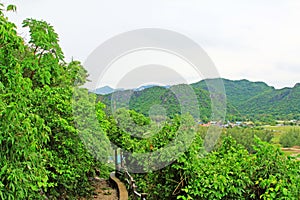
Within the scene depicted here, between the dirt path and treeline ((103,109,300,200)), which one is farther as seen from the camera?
the dirt path

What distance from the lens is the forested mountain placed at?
17.7ft

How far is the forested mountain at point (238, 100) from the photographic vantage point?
5391mm

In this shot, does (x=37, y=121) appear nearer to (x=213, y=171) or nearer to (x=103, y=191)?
(x=213, y=171)

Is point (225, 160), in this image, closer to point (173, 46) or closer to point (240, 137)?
point (173, 46)

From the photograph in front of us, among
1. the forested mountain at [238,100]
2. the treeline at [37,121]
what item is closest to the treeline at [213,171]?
the forested mountain at [238,100]

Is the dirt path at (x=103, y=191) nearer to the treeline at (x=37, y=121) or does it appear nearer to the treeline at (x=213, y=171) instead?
the treeline at (x=37, y=121)

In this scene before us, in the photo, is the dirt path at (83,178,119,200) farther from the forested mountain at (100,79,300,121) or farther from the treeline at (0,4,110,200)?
the forested mountain at (100,79,300,121)

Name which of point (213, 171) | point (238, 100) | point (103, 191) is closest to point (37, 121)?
point (213, 171)

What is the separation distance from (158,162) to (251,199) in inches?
45.2

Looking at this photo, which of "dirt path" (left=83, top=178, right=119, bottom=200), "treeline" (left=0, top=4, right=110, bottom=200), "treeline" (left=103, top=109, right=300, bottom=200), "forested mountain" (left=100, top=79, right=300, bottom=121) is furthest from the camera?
"dirt path" (left=83, top=178, right=119, bottom=200)

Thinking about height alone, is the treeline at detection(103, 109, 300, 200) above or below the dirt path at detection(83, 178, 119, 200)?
above

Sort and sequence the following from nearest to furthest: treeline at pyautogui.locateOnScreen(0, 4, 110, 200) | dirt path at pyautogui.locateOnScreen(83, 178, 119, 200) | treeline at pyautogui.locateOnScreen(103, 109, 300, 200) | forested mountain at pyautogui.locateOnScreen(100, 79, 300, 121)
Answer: treeline at pyautogui.locateOnScreen(0, 4, 110, 200) < treeline at pyautogui.locateOnScreen(103, 109, 300, 200) < forested mountain at pyautogui.locateOnScreen(100, 79, 300, 121) < dirt path at pyautogui.locateOnScreen(83, 178, 119, 200)

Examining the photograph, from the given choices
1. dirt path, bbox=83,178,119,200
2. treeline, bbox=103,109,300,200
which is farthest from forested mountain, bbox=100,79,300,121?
dirt path, bbox=83,178,119,200

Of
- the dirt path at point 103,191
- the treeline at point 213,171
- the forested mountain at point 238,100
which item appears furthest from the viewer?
the dirt path at point 103,191
